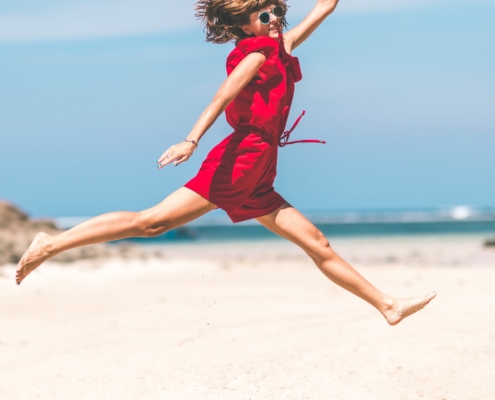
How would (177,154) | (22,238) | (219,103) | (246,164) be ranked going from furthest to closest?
1. (22,238)
2. (246,164)
3. (219,103)
4. (177,154)

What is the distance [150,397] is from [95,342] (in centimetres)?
176

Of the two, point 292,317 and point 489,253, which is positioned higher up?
point 292,317

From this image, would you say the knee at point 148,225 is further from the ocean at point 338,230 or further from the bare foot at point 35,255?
the ocean at point 338,230

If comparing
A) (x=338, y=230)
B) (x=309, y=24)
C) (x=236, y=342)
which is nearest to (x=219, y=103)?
(x=309, y=24)

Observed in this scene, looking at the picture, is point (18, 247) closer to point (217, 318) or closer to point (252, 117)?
point (217, 318)

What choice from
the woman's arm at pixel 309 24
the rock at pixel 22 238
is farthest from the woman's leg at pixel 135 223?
the rock at pixel 22 238

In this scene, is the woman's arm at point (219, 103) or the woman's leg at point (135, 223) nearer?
the woman's arm at point (219, 103)

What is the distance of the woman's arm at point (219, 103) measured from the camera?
4.20 meters

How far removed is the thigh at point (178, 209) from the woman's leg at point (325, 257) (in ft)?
1.56

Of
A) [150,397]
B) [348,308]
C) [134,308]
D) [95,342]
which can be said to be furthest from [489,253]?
[150,397]

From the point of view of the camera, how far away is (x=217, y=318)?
804cm

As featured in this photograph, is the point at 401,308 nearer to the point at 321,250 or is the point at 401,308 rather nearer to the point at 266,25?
the point at 321,250

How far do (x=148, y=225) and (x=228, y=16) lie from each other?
4.55ft

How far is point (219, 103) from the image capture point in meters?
4.45
